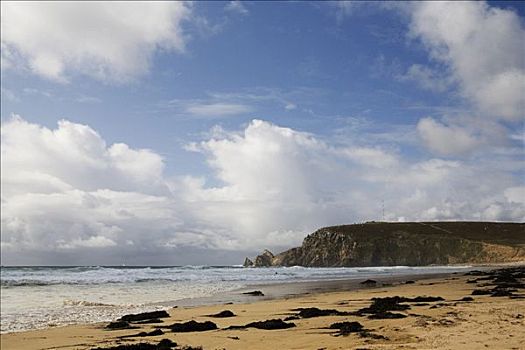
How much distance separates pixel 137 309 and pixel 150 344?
411 inches

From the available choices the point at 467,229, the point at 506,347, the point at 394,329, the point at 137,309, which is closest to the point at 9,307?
the point at 137,309

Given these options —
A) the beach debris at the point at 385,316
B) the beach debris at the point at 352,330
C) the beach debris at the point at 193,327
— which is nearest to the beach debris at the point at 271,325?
the beach debris at the point at 193,327

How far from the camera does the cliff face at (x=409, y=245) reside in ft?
353

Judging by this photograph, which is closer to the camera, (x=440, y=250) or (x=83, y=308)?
(x=83, y=308)

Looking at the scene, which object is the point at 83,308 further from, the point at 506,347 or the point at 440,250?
the point at 440,250

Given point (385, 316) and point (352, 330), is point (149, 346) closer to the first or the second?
point (352, 330)

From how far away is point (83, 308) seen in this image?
2158 centimetres

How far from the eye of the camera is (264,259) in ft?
495

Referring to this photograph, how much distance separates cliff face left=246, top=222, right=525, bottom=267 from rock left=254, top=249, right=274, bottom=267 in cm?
345

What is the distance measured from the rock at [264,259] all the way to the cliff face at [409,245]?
3449mm

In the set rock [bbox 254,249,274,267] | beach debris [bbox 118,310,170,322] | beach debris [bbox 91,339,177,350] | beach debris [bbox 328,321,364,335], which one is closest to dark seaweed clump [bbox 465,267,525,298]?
beach debris [bbox 328,321,364,335]

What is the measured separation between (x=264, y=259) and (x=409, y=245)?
46.9 m

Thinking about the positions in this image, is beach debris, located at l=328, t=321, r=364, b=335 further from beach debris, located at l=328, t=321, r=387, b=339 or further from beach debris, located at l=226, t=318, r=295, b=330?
beach debris, located at l=226, t=318, r=295, b=330

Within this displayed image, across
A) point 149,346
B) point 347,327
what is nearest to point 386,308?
point 347,327
